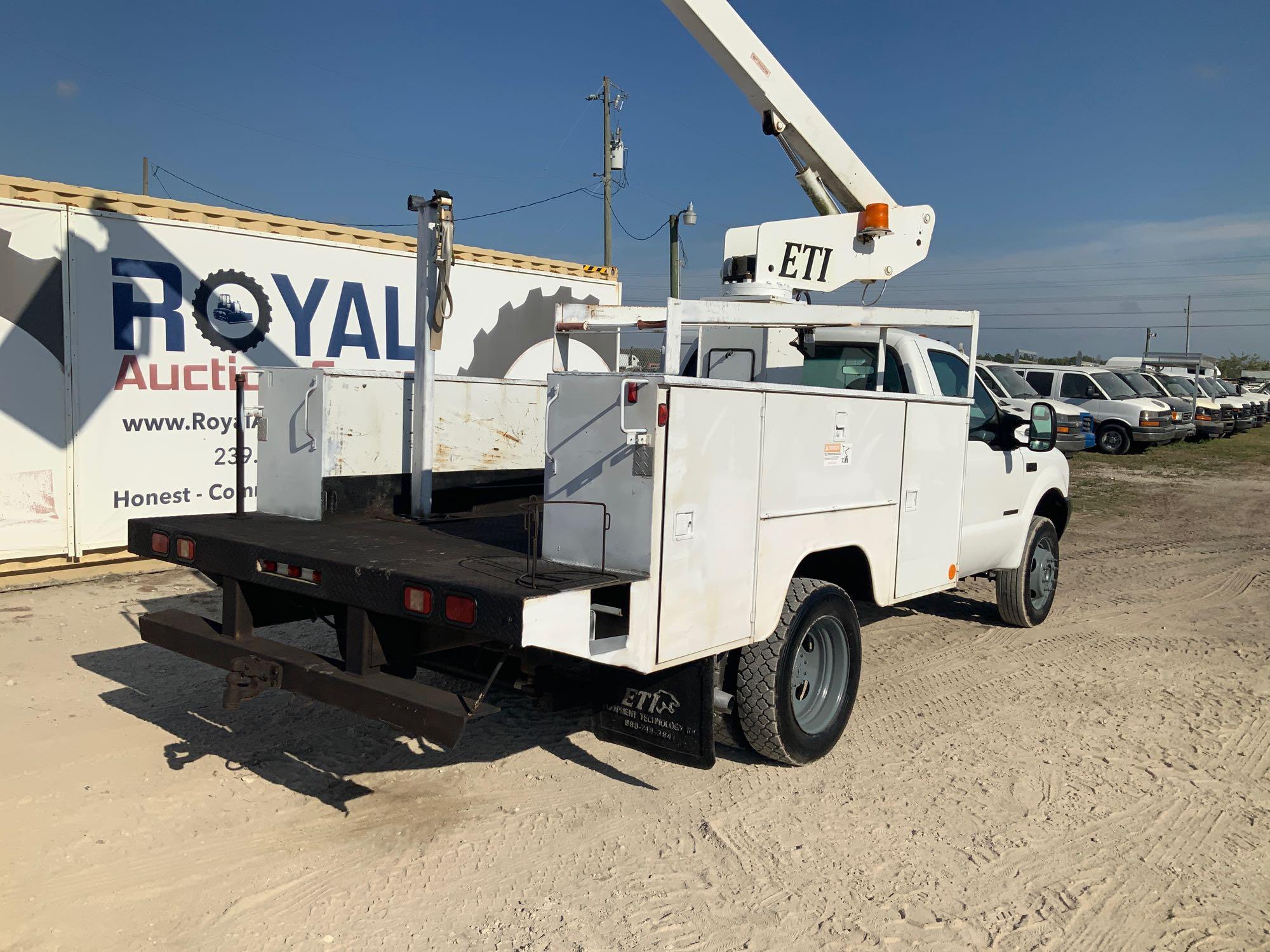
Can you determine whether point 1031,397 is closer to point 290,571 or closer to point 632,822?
point 632,822

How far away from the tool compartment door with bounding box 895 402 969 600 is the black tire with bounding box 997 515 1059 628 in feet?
5.54

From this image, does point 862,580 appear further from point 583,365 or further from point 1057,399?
point 1057,399

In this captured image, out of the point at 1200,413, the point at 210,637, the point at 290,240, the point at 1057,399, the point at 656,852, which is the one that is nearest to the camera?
the point at 656,852

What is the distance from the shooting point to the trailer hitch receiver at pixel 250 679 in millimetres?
3957

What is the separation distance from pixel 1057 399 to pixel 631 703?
20.8 m

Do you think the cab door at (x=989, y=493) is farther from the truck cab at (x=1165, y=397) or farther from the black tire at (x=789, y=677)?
the truck cab at (x=1165, y=397)

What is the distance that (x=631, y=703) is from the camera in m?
4.09

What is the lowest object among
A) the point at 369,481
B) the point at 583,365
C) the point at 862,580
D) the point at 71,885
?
the point at 71,885

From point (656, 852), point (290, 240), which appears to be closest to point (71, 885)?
point (656, 852)

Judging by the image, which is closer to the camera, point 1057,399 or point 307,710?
point 307,710

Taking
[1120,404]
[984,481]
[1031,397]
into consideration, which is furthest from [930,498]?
[1120,404]

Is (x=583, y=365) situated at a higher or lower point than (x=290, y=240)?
lower

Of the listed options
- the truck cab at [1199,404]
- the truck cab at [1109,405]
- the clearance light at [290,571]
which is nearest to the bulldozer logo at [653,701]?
the clearance light at [290,571]

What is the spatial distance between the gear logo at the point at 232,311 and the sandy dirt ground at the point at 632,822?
11.7ft
